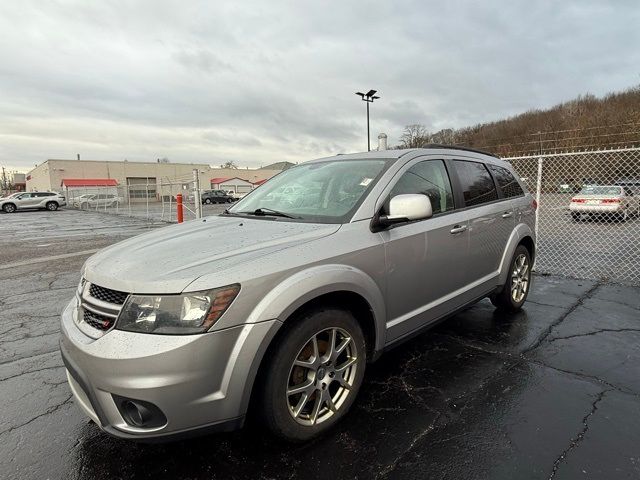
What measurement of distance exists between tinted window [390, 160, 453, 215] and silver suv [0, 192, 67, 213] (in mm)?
39063

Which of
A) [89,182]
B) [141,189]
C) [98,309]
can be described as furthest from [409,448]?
[89,182]

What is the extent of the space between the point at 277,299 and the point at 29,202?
39.6 meters

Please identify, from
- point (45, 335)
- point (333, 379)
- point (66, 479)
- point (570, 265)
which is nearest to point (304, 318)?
point (333, 379)

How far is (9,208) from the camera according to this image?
32.6 meters

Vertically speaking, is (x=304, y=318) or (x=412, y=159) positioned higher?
(x=412, y=159)

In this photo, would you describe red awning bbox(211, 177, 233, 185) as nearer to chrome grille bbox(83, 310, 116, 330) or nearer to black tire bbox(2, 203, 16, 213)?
black tire bbox(2, 203, 16, 213)

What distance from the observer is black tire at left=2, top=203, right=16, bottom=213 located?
32.3m

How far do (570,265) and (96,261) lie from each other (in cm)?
767

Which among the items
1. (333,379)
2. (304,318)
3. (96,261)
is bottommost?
(333,379)

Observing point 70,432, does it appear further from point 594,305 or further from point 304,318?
point 594,305

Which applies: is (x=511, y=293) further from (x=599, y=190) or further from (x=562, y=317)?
(x=599, y=190)

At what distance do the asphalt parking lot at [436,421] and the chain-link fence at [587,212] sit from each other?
3.01 m

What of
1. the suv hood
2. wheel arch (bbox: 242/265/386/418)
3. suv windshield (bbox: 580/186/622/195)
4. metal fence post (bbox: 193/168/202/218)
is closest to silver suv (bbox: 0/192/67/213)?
metal fence post (bbox: 193/168/202/218)

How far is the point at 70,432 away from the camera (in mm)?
2518
